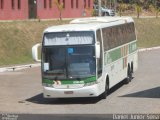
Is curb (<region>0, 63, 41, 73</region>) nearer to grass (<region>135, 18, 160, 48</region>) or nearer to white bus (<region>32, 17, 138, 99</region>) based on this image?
white bus (<region>32, 17, 138, 99</region>)

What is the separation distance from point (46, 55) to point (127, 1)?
89.1m

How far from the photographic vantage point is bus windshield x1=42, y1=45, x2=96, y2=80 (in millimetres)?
21766

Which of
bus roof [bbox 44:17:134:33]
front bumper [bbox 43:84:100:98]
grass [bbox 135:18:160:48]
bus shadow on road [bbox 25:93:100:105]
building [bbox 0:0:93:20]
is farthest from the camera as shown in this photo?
grass [bbox 135:18:160:48]

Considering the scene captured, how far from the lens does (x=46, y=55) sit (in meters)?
22.0

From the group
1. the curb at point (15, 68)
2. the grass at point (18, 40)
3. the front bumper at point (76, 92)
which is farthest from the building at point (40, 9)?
the front bumper at point (76, 92)

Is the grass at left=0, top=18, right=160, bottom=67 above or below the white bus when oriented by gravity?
below

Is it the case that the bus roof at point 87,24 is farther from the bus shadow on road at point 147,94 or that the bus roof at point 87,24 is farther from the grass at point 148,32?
the grass at point 148,32

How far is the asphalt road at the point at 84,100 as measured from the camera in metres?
20.1

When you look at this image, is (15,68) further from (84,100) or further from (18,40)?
(84,100)

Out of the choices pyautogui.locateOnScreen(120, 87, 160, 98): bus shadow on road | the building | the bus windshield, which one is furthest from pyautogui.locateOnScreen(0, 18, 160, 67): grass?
the bus windshield

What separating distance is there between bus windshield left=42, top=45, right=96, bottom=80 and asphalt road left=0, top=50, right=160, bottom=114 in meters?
1.16

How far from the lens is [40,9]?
6688cm

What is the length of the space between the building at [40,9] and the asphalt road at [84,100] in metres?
28.0

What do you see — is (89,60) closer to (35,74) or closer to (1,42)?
(35,74)
